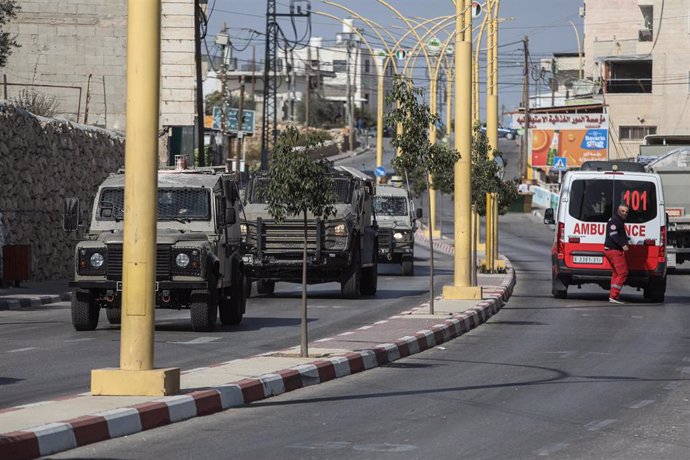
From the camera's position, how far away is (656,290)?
100 feet

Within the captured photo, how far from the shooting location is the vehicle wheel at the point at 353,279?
1206 inches

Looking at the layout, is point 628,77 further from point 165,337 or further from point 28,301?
point 165,337

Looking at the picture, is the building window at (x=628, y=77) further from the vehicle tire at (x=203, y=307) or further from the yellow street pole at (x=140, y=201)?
the yellow street pole at (x=140, y=201)

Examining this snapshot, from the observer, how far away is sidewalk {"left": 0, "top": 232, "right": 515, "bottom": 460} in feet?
32.7

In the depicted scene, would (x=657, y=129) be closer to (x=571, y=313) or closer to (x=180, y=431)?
(x=571, y=313)

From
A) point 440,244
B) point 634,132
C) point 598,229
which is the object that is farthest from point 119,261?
point 634,132

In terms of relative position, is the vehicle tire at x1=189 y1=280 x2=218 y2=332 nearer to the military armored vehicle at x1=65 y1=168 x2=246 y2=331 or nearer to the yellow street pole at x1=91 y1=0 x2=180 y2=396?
the military armored vehicle at x1=65 y1=168 x2=246 y2=331

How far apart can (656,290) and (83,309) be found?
542 inches

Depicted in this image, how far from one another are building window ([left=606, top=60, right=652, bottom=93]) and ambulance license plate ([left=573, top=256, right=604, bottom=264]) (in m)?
68.7

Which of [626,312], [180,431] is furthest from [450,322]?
[180,431]

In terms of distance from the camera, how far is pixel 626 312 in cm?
2739

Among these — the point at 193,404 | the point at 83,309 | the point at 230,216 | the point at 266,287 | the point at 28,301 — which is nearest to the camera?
the point at 193,404

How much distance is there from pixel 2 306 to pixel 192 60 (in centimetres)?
2569

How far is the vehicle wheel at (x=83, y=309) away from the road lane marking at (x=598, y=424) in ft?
34.8
